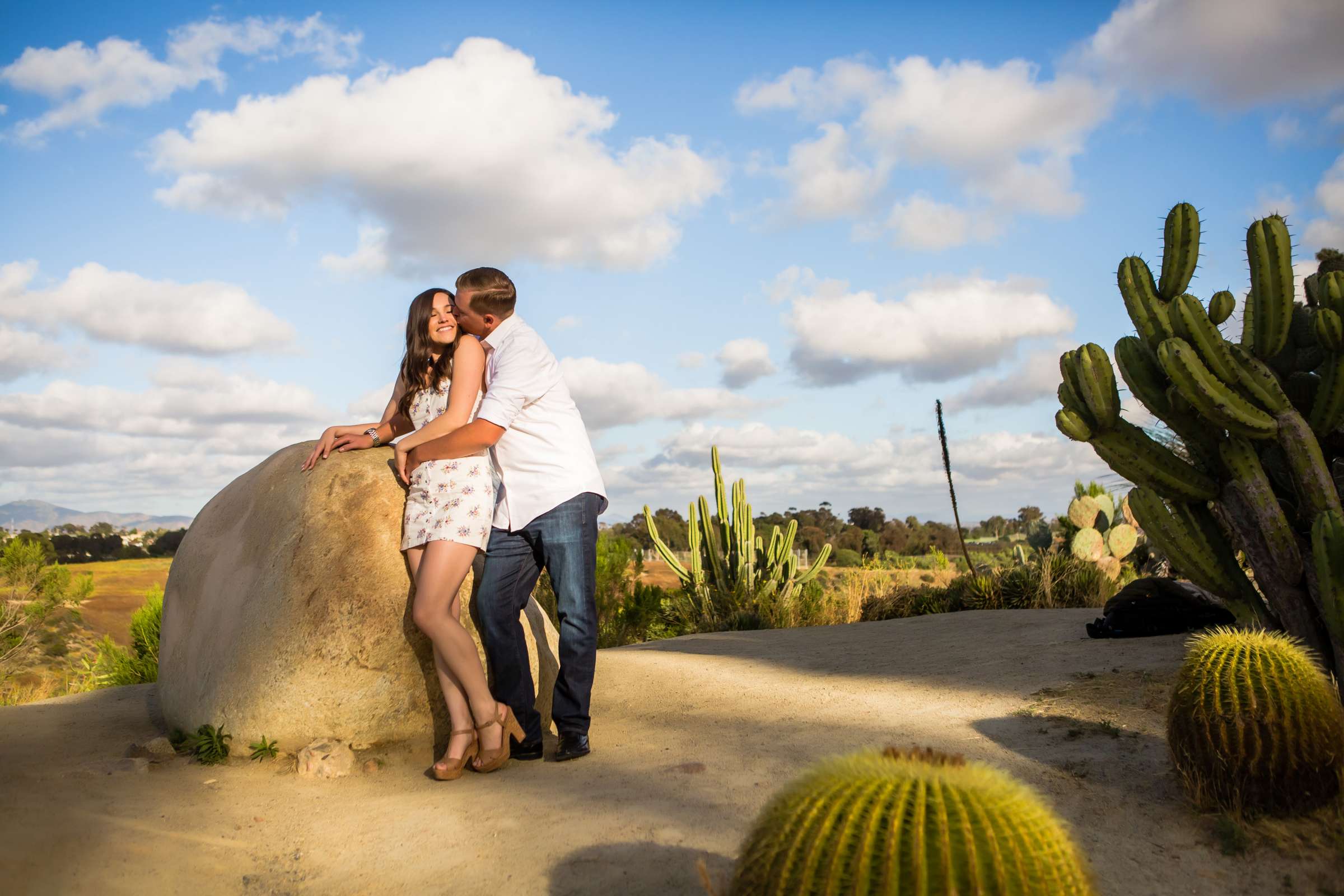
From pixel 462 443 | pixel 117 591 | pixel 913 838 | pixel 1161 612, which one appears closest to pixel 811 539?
pixel 117 591

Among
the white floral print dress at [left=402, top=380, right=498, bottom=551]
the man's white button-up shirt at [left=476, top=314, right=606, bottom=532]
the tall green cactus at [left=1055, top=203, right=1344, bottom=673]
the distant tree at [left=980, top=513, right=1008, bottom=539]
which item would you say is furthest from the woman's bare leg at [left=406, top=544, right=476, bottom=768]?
the distant tree at [left=980, top=513, right=1008, bottom=539]

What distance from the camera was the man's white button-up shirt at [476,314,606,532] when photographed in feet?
14.9

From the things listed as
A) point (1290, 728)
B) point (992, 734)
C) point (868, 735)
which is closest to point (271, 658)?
point (868, 735)

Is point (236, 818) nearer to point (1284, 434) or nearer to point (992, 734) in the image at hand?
point (992, 734)

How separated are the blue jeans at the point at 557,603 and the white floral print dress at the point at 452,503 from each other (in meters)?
0.13

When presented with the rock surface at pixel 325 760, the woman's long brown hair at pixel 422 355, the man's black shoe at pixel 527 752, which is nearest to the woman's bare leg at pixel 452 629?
the man's black shoe at pixel 527 752

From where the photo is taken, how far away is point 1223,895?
3.20 m

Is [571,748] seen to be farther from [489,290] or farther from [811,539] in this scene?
[811,539]

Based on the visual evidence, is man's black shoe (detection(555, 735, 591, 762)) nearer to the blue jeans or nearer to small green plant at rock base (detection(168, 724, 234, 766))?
the blue jeans

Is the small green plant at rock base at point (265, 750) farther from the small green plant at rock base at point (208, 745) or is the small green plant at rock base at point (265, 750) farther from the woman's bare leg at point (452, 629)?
the woman's bare leg at point (452, 629)

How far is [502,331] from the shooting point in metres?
4.73

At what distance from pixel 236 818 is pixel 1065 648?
6009 millimetres

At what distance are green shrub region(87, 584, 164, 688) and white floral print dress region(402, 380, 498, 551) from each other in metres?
5.56

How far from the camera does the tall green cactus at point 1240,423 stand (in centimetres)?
528
